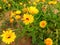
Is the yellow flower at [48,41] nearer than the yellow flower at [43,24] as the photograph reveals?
Yes

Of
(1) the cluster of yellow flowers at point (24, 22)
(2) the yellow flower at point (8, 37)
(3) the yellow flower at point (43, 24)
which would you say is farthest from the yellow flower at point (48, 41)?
(2) the yellow flower at point (8, 37)

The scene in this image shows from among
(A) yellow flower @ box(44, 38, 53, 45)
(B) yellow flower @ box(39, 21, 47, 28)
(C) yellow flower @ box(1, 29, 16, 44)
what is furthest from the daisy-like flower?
(C) yellow flower @ box(1, 29, 16, 44)

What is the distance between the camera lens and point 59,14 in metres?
1.93

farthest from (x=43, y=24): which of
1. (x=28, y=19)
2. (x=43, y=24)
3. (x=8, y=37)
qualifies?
(x=8, y=37)

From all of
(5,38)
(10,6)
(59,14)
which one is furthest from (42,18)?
(10,6)

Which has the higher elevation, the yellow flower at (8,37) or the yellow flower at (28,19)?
the yellow flower at (28,19)

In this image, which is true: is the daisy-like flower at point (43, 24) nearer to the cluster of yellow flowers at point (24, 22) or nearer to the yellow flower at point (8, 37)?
the cluster of yellow flowers at point (24, 22)

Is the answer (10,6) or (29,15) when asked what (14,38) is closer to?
(29,15)

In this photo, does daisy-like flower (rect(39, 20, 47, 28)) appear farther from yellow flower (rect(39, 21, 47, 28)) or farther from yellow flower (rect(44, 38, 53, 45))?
yellow flower (rect(44, 38, 53, 45))

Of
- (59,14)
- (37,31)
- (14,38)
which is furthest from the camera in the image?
(59,14)

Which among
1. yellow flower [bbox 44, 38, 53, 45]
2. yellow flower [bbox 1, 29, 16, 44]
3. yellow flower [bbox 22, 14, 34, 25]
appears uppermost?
yellow flower [bbox 22, 14, 34, 25]

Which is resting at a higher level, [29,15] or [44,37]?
[29,15]

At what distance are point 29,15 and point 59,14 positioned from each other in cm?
29

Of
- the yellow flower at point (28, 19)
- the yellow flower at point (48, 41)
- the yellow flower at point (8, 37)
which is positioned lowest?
the yellow flower at point (48, 41)
